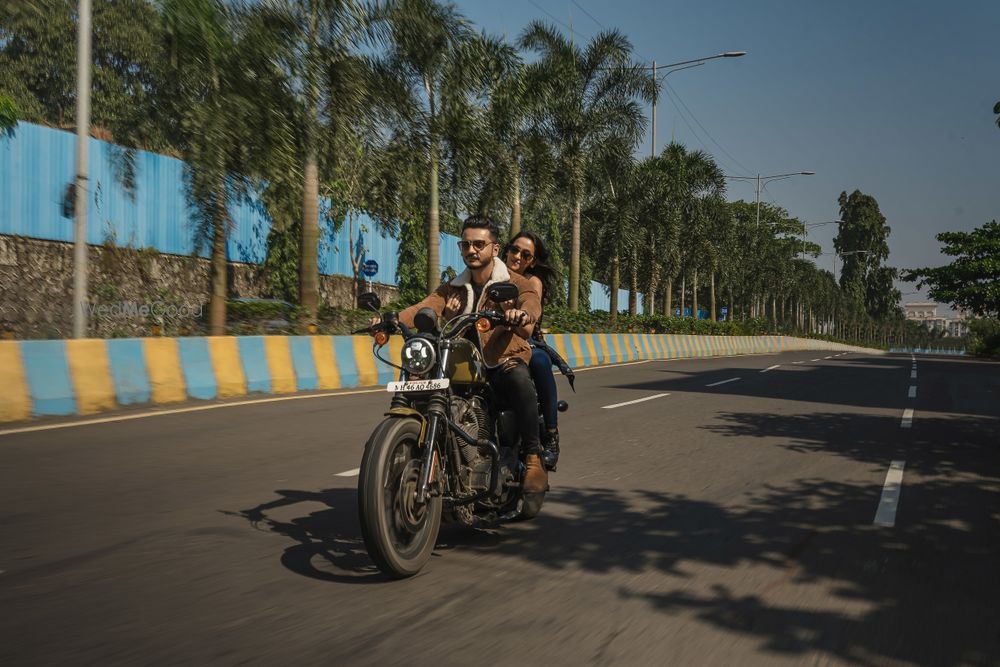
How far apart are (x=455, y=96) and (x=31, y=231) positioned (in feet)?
39.4

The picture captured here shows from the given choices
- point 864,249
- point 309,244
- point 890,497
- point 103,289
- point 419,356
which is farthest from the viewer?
point 864,249

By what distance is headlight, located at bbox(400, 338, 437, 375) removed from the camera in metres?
4.25

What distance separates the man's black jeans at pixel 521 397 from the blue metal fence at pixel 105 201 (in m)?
16.1

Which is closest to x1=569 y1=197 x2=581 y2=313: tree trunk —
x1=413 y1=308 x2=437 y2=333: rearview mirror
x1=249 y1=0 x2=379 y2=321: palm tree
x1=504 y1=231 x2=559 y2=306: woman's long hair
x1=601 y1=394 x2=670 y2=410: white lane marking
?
x1=249 y1=0 x2=379 y2=321: palm tree

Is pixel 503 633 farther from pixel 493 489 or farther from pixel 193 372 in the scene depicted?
pixel 193 372

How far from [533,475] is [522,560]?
1.84ft

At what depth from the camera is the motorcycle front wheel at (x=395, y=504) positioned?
13.0 feet

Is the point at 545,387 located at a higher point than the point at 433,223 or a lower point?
lower

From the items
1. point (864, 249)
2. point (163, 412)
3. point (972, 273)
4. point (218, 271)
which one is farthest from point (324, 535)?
point (864, 249)

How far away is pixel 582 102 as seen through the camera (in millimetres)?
34188

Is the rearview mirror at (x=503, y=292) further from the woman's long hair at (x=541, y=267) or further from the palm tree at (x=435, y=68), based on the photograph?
the palm tree at (x=435, y=68)

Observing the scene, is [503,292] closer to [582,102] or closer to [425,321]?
[425,321]

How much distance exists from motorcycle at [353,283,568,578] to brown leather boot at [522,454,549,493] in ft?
0.26

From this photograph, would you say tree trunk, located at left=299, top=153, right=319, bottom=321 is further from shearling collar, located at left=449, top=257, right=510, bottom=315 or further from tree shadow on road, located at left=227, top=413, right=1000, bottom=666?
shearling collar, located at left=449, top=257, right=510, bottom=315
